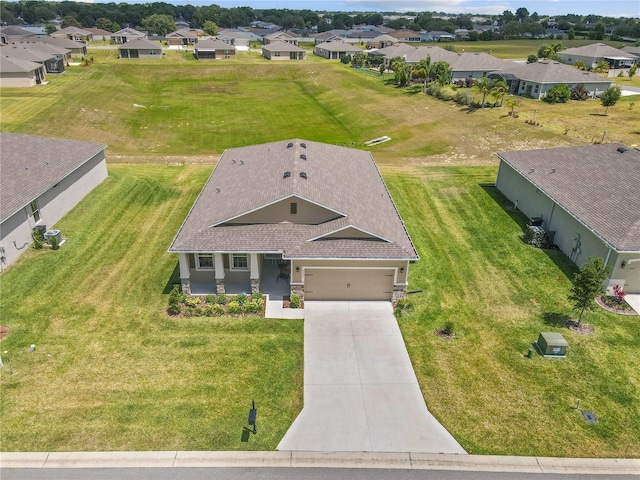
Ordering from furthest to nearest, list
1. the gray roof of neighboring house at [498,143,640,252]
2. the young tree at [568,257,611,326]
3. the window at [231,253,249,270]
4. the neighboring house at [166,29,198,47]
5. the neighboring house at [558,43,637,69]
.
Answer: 1. the neighboring house at [166,29,198,47]
2. the neighboring house at [558,43,637,69]
3. the gray roof of neighboring house at [498,143,640,252]
4. the window at [231,253,249,270]
5. the young tree at [568,257,611,326]

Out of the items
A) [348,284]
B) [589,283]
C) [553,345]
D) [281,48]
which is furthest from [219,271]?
[281,48]

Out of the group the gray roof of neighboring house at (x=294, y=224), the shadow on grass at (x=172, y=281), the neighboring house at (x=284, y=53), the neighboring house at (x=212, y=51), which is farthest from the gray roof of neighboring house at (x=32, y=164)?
the neighboring house at (x=284, y=53)

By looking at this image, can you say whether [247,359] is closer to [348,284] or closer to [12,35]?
[348,284]

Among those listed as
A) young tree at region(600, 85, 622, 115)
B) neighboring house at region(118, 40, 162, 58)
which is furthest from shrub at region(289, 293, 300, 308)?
neighboring house at region(118, 40, 162, 58)

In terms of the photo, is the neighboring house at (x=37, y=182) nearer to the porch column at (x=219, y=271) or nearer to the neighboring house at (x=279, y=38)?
the porch column at (x=219, y=271)

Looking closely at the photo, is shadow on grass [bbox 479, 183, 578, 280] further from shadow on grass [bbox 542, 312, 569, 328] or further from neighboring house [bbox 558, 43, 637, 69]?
neighboring house [bbox 558, 43, 637, 69]

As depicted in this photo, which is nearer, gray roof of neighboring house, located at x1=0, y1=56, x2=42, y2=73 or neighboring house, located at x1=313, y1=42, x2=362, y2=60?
gray roof of neighboring house, located at x1=0, y1=56, x2=42, y2=73
